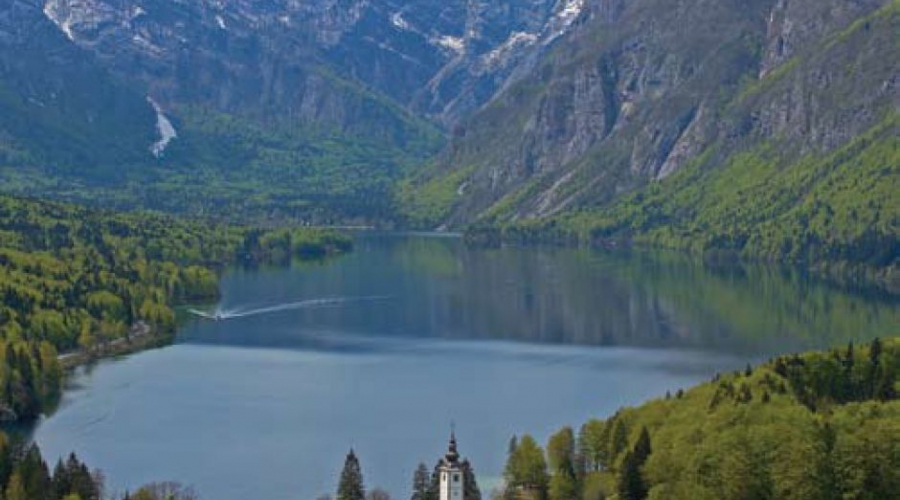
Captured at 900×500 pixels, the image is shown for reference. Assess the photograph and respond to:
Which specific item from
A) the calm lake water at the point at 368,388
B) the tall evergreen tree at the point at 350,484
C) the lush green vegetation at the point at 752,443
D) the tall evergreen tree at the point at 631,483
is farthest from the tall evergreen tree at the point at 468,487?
the calm lake water at the point at 368,388

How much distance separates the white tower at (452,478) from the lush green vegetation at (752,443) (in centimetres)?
878

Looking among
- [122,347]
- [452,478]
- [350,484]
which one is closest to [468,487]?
[452,478]

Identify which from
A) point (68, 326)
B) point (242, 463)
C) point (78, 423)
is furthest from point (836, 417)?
point (68, 326)

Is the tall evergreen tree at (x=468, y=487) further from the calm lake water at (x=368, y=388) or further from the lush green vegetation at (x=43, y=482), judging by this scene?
the lush green vegetation at (x=43, y=482)

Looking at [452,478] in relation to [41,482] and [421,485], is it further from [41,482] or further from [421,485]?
[41,482]

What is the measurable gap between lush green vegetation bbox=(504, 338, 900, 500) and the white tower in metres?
8.78

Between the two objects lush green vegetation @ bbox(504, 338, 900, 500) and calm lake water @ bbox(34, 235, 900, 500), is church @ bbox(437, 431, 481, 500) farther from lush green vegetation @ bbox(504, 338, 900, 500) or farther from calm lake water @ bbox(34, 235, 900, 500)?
calm lake water @ bbox(34, 235, 900, 500)

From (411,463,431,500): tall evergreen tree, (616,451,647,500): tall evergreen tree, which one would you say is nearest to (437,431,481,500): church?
(411,463,431,500): tall evergreen tree

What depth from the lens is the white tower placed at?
87438 millimetres

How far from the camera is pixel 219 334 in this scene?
185 meters

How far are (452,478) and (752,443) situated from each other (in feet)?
49.7

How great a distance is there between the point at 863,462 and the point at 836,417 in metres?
5.81

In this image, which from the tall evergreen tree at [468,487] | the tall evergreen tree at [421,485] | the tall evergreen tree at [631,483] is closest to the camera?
the tall evergreen tree at [631,483]

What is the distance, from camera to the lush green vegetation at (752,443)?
3366 inches
